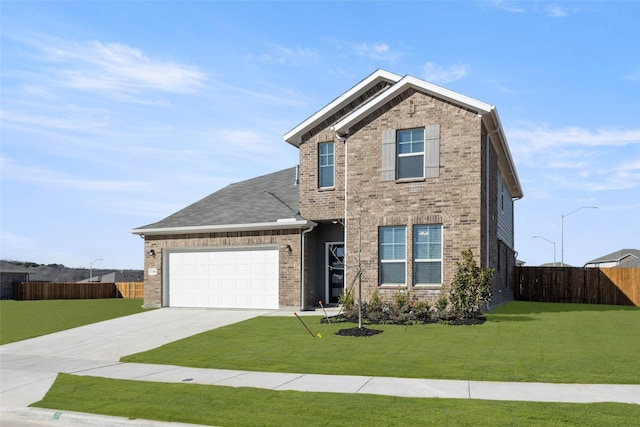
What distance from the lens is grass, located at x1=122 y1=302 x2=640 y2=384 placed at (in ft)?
35.6

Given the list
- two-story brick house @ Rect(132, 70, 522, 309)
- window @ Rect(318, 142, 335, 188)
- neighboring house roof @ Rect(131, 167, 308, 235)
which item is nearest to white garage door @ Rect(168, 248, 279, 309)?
two-story brick house @ Rect(132, 70, 522, 309)

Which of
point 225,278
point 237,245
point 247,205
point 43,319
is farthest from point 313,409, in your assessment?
point 43,319

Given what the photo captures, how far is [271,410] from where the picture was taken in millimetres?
8398

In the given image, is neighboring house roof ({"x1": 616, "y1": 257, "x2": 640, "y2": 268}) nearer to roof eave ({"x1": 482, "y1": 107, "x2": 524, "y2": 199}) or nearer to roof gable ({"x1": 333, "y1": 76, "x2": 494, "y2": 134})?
roof eave ({"x1": 482, "y1": 107, "x2": 524, "y2": 199})

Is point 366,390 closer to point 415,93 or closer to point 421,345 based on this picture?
point 421,345

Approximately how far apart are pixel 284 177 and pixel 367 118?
911 centimetres

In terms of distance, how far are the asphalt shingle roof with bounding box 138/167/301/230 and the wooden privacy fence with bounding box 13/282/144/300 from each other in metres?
15.6

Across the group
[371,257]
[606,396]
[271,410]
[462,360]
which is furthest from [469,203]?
[271,410]

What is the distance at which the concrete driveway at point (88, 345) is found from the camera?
11445mm

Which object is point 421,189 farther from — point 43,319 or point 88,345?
point 43,319

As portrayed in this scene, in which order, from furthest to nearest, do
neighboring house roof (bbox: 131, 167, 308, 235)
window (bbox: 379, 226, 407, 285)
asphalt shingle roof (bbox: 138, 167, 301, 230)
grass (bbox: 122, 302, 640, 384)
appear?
asphalt shingle roof (bbox: 138, 167, 301, 230) < neighboring house roof (bbox: 131, 167, 308, 235) < window (bbox: 379, 226, 407, 285) < grass (bbox: 122, 302, 640, 384)

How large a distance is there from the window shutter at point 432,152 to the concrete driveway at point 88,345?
7768mm

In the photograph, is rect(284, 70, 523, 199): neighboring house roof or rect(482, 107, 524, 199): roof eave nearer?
rect(284, 70, 523, 199): neighboring house roof

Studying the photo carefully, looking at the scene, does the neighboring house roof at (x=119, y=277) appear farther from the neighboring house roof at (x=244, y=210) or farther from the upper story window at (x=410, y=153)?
the upper story window at (x=410, y=153)
